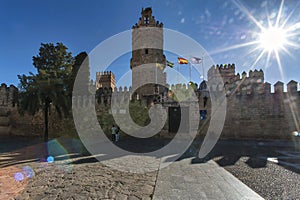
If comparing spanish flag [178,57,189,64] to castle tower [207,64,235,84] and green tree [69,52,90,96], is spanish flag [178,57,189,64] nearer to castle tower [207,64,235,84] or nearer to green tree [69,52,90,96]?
castle tower [207,64,235,84]

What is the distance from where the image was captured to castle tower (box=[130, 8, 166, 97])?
65.5 ft

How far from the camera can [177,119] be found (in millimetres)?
12766

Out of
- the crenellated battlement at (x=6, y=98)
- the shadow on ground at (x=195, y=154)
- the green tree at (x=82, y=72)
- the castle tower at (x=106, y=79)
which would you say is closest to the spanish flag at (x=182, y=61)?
the green tree at (x=82, y=72)

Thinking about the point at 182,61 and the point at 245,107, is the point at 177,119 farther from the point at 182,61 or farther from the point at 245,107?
the point at 182,61

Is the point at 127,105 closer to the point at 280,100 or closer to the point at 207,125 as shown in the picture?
the point at 207,125

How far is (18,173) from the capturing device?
14.0 feet

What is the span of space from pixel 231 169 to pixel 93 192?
4.01 meters

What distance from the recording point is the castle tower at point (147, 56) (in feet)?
65.5

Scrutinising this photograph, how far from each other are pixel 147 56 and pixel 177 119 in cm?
1081

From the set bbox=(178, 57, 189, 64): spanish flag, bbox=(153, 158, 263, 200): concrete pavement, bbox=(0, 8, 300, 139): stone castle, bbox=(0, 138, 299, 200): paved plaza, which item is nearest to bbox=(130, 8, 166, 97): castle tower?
bbox=(178, 57, 189, 64): spanish flag

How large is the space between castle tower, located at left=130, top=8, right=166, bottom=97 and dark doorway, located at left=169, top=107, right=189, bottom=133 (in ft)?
23.8

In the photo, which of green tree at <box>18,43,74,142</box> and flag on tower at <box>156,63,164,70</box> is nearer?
green tree at <box>18,43,74,142</box>

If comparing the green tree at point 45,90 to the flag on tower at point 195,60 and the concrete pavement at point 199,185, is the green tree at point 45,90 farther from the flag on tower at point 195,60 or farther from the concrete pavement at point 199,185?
the flag on tower at point 195,60

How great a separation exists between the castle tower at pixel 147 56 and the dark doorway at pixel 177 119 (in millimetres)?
7244
